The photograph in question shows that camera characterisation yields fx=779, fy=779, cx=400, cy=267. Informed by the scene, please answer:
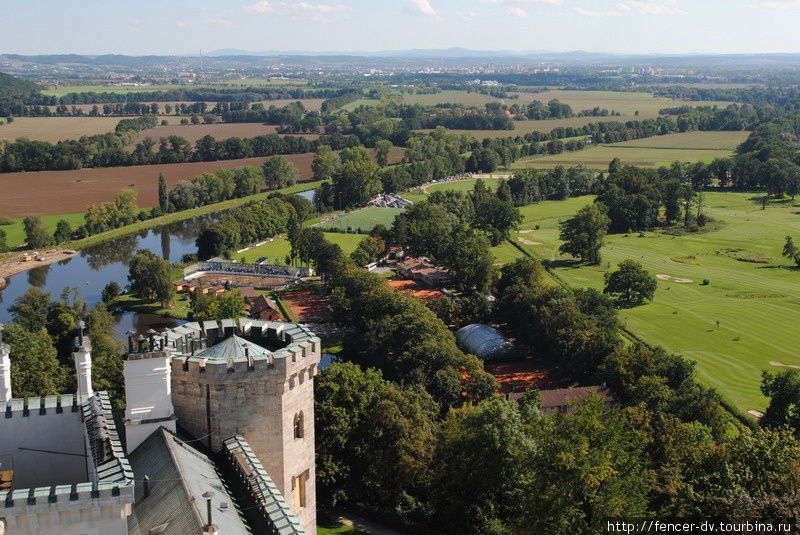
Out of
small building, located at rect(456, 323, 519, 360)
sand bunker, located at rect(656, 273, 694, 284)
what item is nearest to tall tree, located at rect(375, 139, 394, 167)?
sand bunker, located at rect(656, 273, 694, 284)

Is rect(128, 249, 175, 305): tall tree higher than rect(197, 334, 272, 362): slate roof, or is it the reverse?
rect(197, 334, 272, 362): slate roof

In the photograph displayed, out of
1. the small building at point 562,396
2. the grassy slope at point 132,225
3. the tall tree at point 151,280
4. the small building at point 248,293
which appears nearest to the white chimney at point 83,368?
the small building at point 562,396

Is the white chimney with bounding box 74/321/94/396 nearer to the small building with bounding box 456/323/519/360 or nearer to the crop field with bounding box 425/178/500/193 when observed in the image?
the small building with bounding box 456/323/519/360

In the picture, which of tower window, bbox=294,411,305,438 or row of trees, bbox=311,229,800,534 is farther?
row of trees, bbox=311,229,800,534

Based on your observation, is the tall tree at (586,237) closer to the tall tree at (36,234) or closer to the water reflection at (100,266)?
the water reflection at (100,266)

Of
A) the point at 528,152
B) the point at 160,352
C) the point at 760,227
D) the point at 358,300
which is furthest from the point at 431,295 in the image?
the point at 528,152

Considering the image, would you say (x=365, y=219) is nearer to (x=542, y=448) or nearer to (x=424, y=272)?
(x=424, y=272)

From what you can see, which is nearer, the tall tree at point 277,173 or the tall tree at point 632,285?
the tall tree at point 632,285
